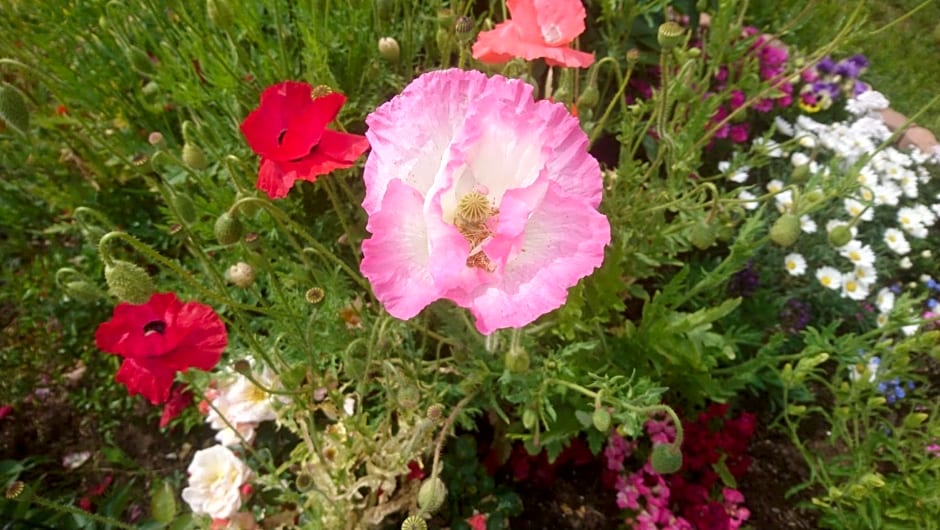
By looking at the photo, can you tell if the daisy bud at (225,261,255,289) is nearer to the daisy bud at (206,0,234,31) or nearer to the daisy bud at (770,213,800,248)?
the daisy bud at (206,0,234,31)

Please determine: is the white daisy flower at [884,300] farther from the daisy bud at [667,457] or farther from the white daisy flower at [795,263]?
the daisy bud at [667,457]

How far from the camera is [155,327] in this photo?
1148 millimetres

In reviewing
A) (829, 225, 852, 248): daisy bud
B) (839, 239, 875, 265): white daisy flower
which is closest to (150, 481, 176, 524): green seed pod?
(829, 225, 852, 248): daisy bud

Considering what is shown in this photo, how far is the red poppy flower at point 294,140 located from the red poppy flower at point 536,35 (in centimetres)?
24

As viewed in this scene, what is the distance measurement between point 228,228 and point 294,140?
17 centimetres

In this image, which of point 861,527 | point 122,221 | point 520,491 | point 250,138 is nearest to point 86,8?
point 122,221

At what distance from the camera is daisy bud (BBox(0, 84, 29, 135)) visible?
1.05 m

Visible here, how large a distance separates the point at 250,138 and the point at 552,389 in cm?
74

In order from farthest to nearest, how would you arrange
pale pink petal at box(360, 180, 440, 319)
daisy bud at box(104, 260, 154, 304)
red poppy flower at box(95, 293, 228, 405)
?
1. red poppy flower at box(95, 293, 228, 405)
2. daisy bud at box(104, 260, 154, 304)
3. pale pink petal at box(360, 180, 440, 319)

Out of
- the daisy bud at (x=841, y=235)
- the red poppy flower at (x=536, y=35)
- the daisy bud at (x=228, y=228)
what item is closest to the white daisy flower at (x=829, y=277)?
the daisy bud at (x=841, y=235)

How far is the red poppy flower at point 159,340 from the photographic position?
1.09 m

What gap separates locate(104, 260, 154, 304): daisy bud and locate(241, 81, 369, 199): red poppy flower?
21 centimetres

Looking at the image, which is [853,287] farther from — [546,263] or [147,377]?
[147,377]

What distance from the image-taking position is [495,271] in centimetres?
82
